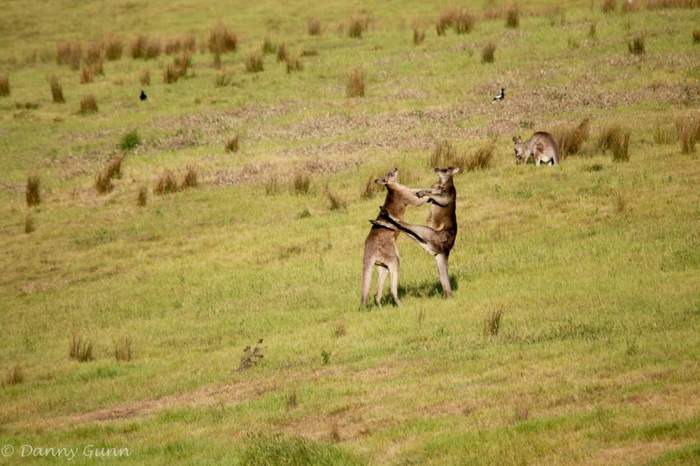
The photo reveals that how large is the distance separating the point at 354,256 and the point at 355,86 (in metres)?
12.7

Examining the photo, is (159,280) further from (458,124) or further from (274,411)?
(458,124)

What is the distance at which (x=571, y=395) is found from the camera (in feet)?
37.4

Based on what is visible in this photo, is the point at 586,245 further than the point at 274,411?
Yes

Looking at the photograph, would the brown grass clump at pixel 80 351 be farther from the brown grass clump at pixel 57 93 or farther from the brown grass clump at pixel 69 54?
the brown grass clump at pixel 69 54

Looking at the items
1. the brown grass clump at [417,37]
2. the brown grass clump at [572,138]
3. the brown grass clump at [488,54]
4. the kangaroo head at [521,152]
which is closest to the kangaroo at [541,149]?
the kangaroo head at [521,152]

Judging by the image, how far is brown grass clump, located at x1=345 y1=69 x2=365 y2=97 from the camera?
3200 cm

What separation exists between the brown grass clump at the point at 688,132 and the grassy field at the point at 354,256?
0.26 feet

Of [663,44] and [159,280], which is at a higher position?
[663,44]

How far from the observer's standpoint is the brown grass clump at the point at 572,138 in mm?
24172

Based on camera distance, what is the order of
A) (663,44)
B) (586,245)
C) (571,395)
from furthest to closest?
(663,44) → (586,245) → (571,395)

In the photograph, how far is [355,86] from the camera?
105 ft

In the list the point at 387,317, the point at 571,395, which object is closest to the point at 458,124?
the point at 387,317

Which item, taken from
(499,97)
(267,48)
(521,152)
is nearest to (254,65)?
(267,48)

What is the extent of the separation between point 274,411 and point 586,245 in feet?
23.3
